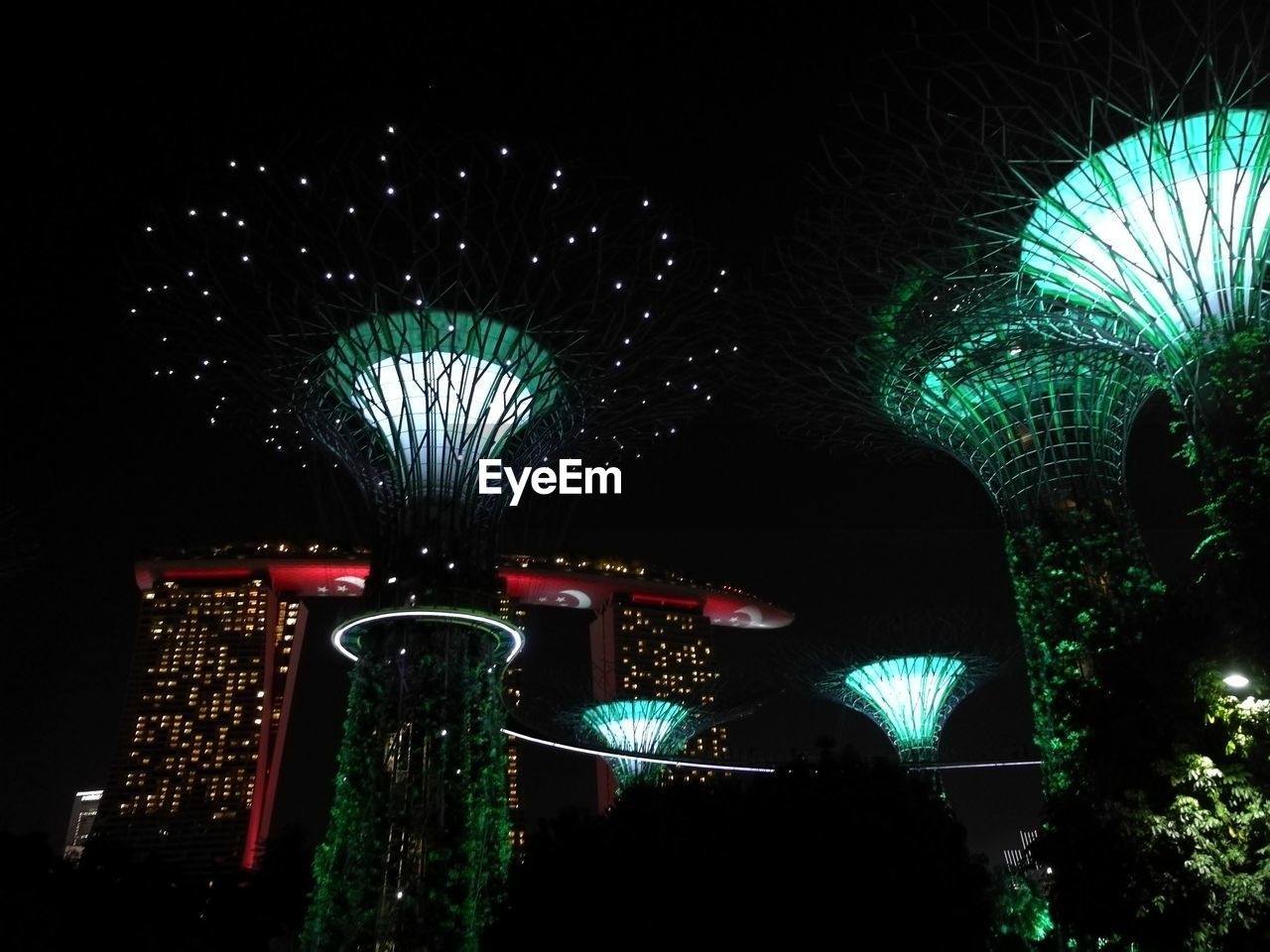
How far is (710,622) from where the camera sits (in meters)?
80.9

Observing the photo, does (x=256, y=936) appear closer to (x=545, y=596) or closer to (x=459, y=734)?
(x=459, y=734)

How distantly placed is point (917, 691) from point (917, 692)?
0.03 metres

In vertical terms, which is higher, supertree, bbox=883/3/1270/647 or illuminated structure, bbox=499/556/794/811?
illuminated structure, bbox=499/556/794/811

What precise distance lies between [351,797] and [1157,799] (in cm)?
1151

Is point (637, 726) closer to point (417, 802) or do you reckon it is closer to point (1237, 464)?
point (417, 802)

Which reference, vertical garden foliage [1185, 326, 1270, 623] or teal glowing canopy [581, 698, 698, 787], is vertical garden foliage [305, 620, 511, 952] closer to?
vertical garden foliage [1185, 326, 1270, 623]

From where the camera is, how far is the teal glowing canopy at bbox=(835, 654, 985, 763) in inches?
1350

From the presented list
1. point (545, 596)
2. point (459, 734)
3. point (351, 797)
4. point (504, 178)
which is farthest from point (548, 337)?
point (545, 596)

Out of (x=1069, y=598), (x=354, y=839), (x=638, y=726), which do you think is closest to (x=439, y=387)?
(x=354, y=839)

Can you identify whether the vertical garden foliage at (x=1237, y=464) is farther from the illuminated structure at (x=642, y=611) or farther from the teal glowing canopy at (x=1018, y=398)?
the illuminated structure at (x=642, y=611)

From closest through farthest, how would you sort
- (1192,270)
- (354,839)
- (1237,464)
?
(1237,464) < (1192,270) < (354,839)

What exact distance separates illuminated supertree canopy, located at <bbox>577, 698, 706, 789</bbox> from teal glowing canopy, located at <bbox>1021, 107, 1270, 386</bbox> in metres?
24.8

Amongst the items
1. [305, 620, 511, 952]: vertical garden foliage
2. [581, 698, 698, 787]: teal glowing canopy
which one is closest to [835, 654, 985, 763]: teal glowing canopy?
[581, 698, 698, 787]: teal glowing canopy

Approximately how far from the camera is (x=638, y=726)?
37.5m
